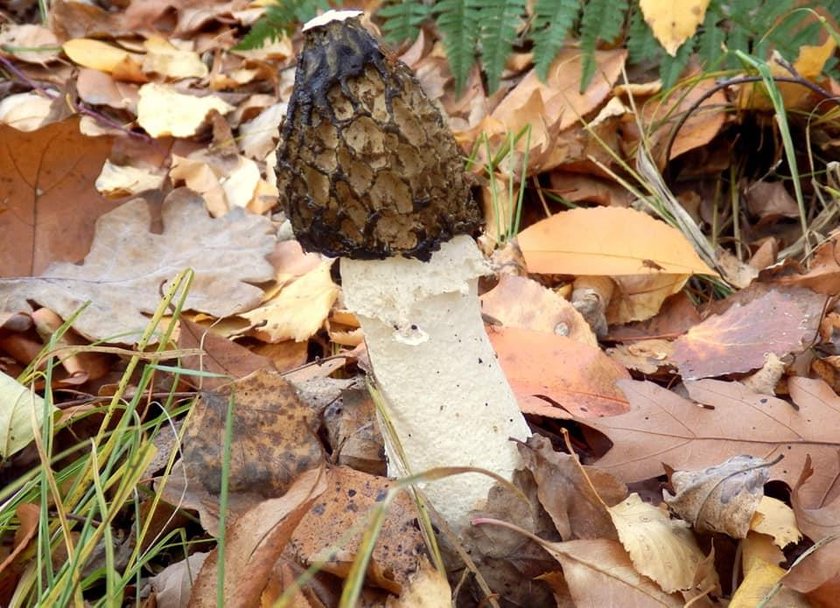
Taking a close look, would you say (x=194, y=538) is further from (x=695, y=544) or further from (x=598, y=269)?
(x=598, y=269)

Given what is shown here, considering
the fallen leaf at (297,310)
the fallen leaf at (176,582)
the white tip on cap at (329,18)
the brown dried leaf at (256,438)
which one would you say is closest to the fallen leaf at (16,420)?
the brown dried leaf at (256,438)

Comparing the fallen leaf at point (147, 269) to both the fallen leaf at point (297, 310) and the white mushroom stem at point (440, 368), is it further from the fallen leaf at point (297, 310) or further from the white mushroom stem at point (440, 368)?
the white mushroom stem at point (440, 368)

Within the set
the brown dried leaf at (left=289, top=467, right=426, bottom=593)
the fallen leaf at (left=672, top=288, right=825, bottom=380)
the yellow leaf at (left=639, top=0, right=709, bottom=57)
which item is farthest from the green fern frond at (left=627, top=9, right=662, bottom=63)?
the brown dried leaf at (left=289, top=467, right=426, bottom=593)

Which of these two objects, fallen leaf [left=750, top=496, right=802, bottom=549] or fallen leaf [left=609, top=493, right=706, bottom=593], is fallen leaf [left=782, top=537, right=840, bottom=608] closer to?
fallen leaf [left=750, top=496, right=802, bottom=549]

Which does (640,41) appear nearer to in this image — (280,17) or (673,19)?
(673,19)

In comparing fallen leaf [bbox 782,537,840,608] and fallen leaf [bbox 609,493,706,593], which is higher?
fallen leaf [bbox 782,537,840,608]

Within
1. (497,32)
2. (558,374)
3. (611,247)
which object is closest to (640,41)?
(497,32)
